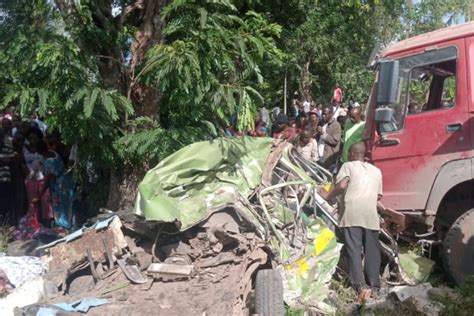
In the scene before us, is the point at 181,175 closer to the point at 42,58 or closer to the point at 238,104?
the point at 238,104

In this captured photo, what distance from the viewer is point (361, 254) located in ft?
18.7

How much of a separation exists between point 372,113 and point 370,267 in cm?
152

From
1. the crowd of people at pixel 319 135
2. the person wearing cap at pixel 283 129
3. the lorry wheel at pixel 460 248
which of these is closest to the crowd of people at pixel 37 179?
the crowd of people at pixel 319 135

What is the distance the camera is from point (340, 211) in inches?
230

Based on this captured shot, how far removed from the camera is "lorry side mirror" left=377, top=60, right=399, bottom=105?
17.6 ft

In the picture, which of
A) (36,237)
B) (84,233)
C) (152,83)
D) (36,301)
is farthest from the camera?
(36,237)

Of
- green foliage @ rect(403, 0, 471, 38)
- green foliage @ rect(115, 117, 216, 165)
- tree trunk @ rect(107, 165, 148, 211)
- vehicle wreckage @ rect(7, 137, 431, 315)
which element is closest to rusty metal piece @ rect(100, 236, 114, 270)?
vehicle wreckage @ rect(7, 137, 431, 315)

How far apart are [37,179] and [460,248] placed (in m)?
5.42

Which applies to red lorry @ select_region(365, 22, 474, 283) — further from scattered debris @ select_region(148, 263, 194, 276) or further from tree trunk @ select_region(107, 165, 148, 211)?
tree trunk @ select_region(107, 165, 148, 211)

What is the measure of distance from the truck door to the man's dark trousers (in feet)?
1.50

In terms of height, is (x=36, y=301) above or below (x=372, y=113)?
below

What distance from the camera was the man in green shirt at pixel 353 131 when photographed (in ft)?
22.3

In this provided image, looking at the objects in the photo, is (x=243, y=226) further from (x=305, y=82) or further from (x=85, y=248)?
(x=305, y=82)

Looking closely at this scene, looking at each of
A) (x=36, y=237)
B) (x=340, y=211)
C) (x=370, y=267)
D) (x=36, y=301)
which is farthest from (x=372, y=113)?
(x=36, y=237)
